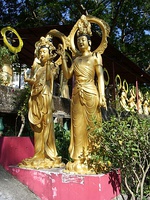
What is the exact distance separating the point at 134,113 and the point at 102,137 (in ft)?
1.88

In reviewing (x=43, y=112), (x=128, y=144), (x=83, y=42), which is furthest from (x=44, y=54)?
(x=128, y=144)

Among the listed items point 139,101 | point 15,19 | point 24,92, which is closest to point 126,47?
point 139,101

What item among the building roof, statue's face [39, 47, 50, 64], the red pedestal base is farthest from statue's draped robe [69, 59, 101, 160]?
the building roof

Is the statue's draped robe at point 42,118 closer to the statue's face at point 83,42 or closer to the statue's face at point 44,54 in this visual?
the statue's face at point 44,54

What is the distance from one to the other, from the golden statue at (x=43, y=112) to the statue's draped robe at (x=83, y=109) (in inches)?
14.2

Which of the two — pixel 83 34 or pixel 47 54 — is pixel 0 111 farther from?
pixel 83 34

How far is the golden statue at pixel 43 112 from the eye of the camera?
4.29 m

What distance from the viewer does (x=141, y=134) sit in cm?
351

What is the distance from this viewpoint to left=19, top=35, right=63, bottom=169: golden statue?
4.29 meters

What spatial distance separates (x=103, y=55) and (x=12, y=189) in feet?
24.8

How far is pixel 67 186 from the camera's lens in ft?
12.2

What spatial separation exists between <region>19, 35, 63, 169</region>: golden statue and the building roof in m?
3.77

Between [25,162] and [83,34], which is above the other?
[83,34]

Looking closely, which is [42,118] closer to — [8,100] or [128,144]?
A: [128,144]
